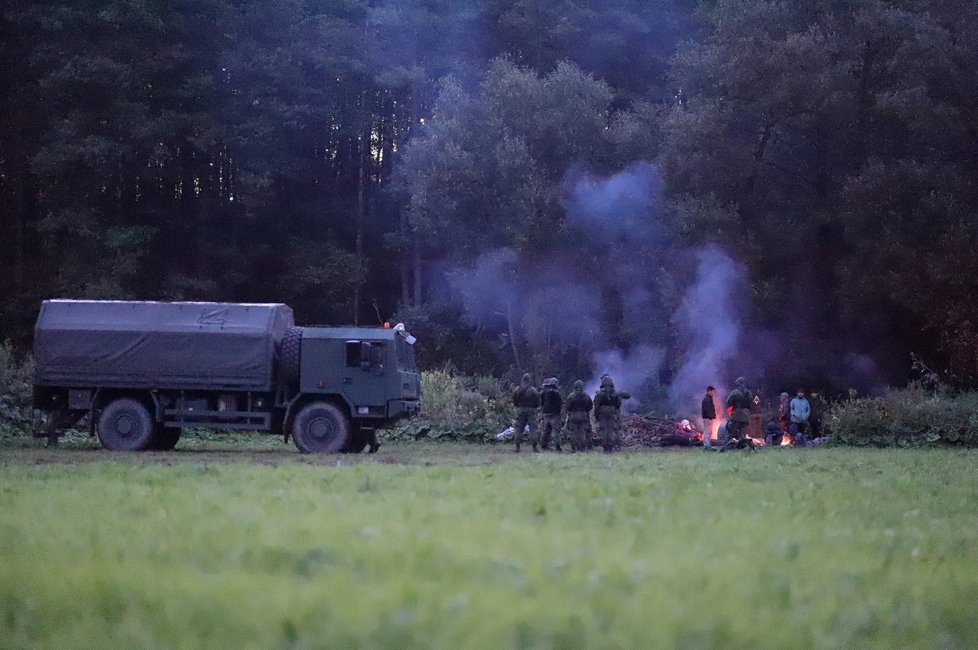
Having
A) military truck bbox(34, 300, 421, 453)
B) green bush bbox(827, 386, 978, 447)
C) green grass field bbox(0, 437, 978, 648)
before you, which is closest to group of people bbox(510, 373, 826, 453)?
green bush bbox(827, 386, 978, 447)

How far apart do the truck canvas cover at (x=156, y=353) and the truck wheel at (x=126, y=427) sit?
60 centimetres

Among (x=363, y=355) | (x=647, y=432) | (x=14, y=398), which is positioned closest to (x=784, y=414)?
(x=647, y=432)

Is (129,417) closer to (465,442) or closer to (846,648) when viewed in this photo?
(465,442)

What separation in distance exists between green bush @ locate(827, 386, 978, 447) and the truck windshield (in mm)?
13052

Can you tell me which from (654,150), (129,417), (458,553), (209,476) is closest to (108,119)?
(654,150)

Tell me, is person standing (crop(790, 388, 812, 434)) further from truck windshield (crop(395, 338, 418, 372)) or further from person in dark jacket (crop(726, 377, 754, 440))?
truck windshield (crop(395, 338, 418, 372))

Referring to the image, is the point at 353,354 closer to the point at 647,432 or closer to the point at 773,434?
the point at 647,432

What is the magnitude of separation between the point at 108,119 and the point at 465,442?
25.7 m

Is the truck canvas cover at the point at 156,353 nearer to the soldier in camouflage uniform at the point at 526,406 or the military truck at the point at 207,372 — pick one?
the military truck at the point at 207,372

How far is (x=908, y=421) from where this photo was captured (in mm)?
32656

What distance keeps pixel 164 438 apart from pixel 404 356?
19.5ft

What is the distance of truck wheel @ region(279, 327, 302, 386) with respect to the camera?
86.3 ft

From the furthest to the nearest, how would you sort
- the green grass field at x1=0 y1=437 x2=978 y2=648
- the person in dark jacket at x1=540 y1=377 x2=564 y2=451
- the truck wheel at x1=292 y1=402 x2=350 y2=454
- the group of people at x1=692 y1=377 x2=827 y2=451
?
the group of people at x1=692 y1=377 x2=827 y2=451
the person in dark jacket at x1=540 y1=377 x2=564 y2=451
the truck wheel at x1=292 y1=402 x2=350 y2=454
the green grass field at x1=0 y1=437 x2=978 y2=648

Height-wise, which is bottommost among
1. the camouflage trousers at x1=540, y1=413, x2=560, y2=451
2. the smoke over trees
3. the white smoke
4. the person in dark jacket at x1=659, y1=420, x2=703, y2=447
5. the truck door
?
the person in dark jacket at x1=659, y1=420, x2=703, y2=447
